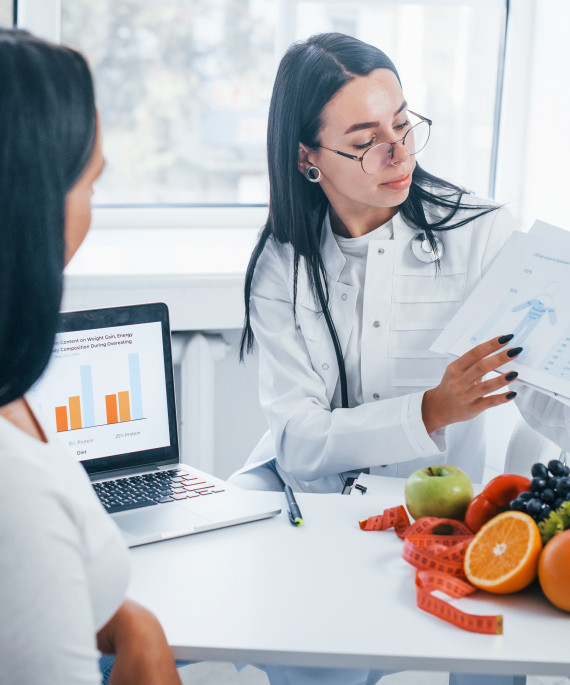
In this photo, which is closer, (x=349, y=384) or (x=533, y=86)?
(x=349, y=384)

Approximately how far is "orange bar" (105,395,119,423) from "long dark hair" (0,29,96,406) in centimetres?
66

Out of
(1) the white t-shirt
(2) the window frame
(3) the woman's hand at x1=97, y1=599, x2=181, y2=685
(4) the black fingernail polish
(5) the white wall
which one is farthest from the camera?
(2) the window frame

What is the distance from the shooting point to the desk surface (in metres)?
0.84

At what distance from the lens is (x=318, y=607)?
3.02 feet

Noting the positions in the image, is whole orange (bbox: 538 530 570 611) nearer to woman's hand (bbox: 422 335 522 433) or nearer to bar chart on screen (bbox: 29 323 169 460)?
woman's hand (bbox: 422 335 522 433)

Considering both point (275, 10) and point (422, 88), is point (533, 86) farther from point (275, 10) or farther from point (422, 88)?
point (275, 10)

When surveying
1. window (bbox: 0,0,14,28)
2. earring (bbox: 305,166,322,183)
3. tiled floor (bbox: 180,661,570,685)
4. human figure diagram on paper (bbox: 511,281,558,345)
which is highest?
window (bbox: 0,0,14,28)

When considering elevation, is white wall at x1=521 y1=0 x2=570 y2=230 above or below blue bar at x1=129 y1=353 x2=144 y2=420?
above

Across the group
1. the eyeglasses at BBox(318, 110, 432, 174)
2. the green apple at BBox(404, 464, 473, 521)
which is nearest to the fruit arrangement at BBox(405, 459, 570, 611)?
the green apple at BBox(404, 464, 473, 521)

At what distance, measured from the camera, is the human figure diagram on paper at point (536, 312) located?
1252 millimetres

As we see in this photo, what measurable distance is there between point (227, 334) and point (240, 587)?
137cm

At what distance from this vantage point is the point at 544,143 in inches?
91.0

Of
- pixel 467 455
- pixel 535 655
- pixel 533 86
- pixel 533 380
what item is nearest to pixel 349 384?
pixel 467 455

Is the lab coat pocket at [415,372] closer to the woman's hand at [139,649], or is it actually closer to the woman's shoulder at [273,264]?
the woman's shoulder at [273,264]
